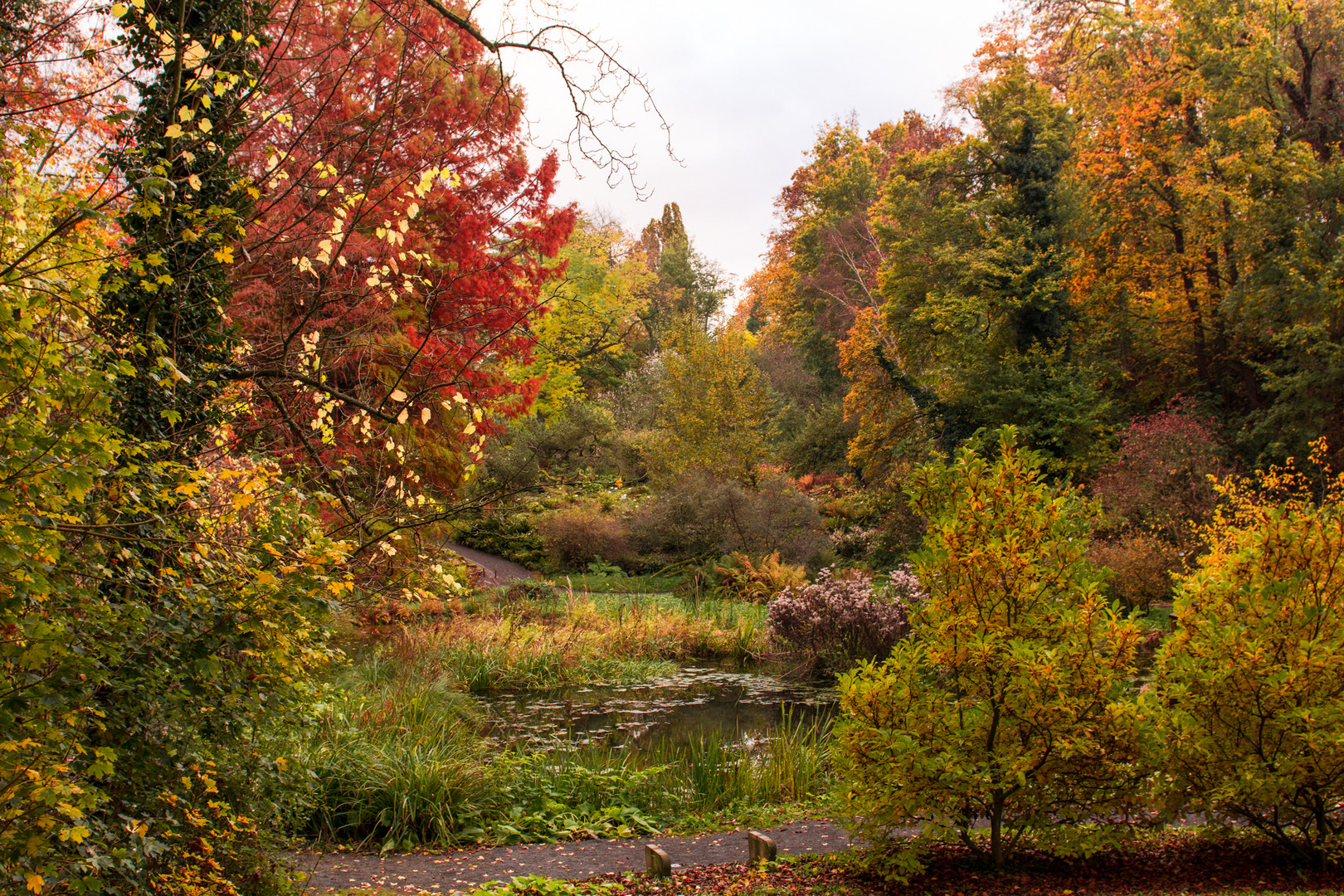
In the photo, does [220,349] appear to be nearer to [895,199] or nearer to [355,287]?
[355,287]

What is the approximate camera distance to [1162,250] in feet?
60.0

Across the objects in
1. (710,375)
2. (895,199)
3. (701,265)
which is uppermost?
(701,265)

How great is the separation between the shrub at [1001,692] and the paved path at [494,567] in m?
13.3

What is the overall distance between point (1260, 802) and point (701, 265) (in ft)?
128

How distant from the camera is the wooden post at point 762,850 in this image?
14.7 ft

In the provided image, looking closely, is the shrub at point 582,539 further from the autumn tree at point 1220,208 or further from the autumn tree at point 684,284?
the autumn tree at point 684,284

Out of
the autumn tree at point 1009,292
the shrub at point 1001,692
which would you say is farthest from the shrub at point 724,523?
the shrub at point 1001,692

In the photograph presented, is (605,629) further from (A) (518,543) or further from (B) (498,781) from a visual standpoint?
(A) (518,543)

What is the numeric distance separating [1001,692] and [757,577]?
41.7ft

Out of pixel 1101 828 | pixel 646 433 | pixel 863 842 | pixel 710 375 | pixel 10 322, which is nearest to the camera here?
pixel 10 322

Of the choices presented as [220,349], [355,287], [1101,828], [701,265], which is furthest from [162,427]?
[701,265]

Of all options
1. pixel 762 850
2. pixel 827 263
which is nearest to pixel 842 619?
pixel 762 850

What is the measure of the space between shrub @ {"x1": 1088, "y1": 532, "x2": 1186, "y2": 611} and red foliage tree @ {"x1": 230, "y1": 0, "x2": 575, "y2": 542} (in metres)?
8.91

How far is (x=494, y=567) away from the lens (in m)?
19.3
